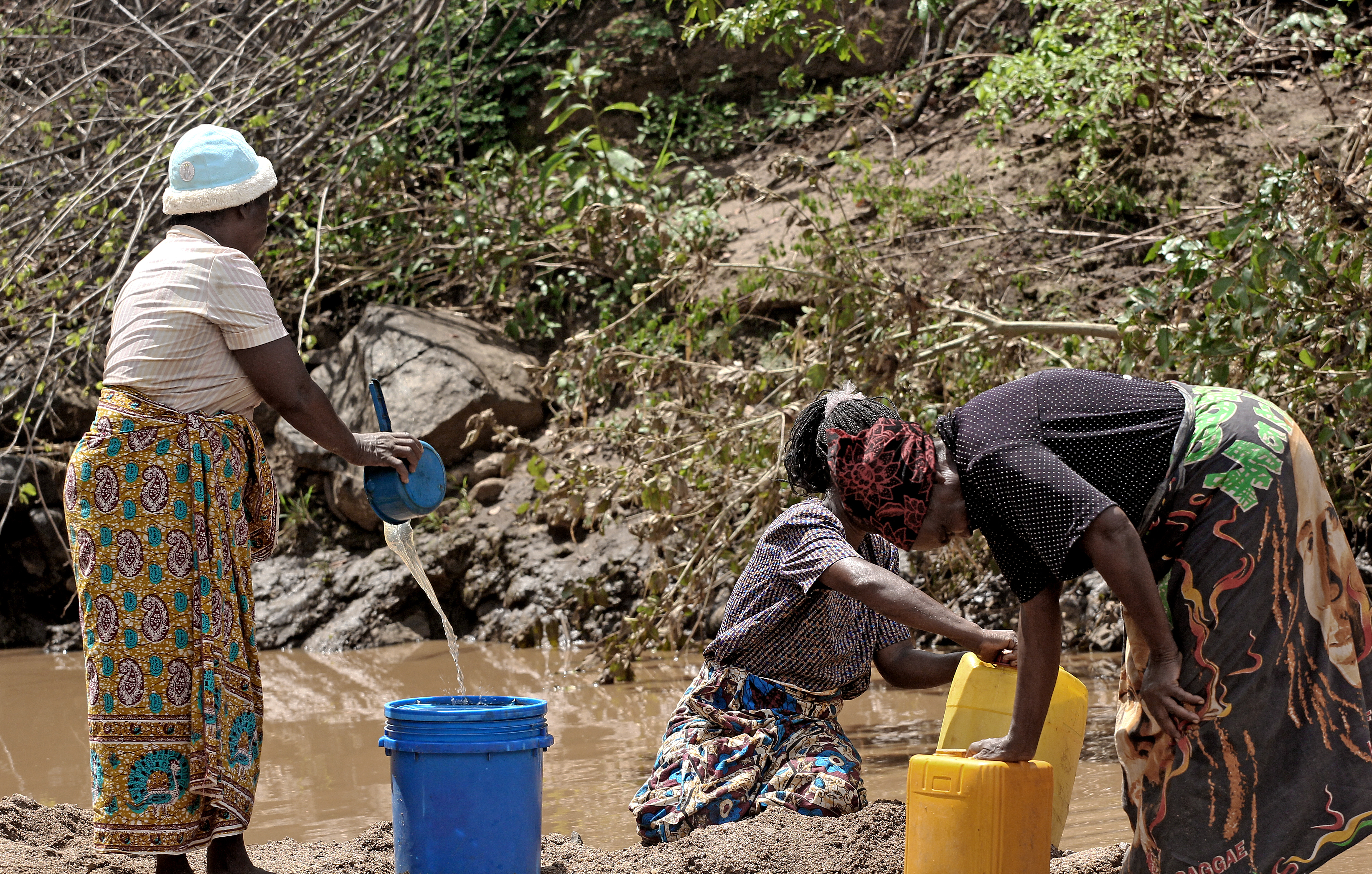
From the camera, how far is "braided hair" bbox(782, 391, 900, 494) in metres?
2.81

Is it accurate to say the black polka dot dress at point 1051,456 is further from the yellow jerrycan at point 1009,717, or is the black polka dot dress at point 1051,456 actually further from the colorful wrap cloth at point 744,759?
the colorful wrap cloth at point 744,759

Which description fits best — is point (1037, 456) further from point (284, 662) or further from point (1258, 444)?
point (284, 662)

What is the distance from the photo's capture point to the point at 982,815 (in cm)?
245

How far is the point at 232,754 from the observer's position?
9.27ft

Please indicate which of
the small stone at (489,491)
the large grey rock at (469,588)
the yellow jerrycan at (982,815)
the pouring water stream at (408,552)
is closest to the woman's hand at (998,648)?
the yellow jerrycan at (982,815)

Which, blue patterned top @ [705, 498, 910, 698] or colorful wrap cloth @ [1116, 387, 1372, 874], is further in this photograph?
blue patterned top @ [705, 498, 910, 698]

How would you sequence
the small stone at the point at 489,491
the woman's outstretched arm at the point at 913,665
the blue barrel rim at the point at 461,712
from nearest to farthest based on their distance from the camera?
1. the blue barrel rim at the point at 461,712
2. the woman's outstretched arm at the point at 913,665
3. the small stone at the point at 489,491

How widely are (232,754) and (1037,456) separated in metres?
1.85

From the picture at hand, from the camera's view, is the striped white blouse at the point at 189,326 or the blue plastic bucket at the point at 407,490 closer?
the striped white blouse at the point at 189,326

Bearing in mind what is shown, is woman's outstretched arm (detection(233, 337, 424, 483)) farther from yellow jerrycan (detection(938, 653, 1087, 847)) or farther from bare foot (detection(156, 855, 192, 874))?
yellow jerrycan (detection(938, 653, 1087, 847))

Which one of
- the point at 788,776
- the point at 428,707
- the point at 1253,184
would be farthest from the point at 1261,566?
the point at 1253,184

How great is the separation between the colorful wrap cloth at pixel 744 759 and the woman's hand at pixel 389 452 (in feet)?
2.92

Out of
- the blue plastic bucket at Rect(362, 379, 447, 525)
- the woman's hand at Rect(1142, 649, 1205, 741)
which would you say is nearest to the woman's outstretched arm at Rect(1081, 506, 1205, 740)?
the woman's hand at Rect(1142, 649, 1205, 741)

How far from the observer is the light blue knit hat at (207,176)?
296cm
